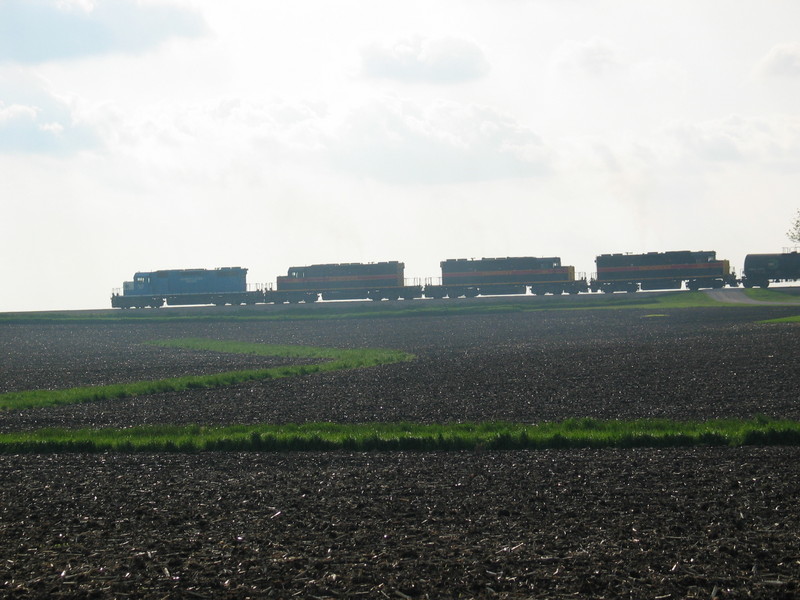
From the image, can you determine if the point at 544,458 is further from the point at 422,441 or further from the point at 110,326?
the point at 110,326

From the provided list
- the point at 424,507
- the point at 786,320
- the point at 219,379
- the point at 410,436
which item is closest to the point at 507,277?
the point at 786,320

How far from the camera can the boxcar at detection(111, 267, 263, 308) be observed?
9150cm

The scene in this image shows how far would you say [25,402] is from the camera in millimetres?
29000

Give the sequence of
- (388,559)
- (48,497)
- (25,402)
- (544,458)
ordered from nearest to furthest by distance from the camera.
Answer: (388,559) → (48,497) → (544,458) → (25,402)

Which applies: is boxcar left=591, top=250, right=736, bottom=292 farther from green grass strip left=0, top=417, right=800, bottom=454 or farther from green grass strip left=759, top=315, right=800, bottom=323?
green grass strip left=0, top=417, right=800, bottom=454

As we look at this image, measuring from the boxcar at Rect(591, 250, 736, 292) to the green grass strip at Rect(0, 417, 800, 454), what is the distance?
224 feet

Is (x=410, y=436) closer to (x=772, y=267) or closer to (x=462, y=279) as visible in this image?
(x=462, y=279)

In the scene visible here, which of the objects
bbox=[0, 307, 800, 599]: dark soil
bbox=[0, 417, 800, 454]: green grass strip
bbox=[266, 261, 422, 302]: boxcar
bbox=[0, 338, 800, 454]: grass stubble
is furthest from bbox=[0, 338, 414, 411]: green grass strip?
bbox=[266, 261, 422, 302]: boxcar

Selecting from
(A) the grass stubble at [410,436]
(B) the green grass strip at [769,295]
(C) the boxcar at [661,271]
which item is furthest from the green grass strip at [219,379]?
(C) the boxcar at [661,271]

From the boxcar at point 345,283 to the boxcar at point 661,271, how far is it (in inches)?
714

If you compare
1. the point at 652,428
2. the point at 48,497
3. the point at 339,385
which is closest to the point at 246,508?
the point at 48,497

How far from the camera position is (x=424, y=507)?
14.2m

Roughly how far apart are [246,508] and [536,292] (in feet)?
254

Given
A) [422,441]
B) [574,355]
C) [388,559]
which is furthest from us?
[574,355]
